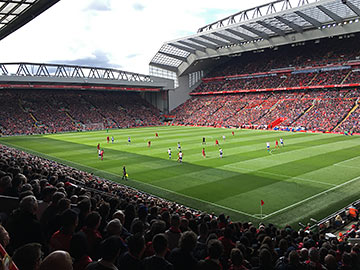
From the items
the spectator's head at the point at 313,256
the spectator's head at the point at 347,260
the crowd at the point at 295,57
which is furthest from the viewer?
the crowd at the point at 295,57

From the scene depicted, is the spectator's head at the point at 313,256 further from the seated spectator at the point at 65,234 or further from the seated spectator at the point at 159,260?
the seated spectator at the point at 65,234

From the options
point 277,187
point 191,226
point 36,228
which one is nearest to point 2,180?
point 36,228

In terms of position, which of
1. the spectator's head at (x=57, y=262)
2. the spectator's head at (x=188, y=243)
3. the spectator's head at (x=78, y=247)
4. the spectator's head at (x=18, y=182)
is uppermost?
the spectator's head at (x=57, y=262)

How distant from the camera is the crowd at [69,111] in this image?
64812 mm

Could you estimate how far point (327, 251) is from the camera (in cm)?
709

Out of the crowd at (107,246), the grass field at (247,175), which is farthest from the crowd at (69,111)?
the crowd at (107,246)

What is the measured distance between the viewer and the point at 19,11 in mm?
14391

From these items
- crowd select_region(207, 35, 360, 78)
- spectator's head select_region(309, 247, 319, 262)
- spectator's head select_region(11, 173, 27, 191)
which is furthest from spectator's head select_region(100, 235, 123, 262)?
crowd select_region(207, 35, 360, 78)

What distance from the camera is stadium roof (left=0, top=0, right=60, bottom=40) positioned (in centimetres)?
1330

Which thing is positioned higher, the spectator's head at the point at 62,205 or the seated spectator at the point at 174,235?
the spectator's head at the point at 62,205

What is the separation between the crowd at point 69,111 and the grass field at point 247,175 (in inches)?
1225

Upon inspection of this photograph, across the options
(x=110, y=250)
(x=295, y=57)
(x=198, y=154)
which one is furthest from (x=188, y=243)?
(x=295, y=57)

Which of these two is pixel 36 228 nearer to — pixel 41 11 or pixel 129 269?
pixel 129 269

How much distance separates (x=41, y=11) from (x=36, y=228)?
13573mm
